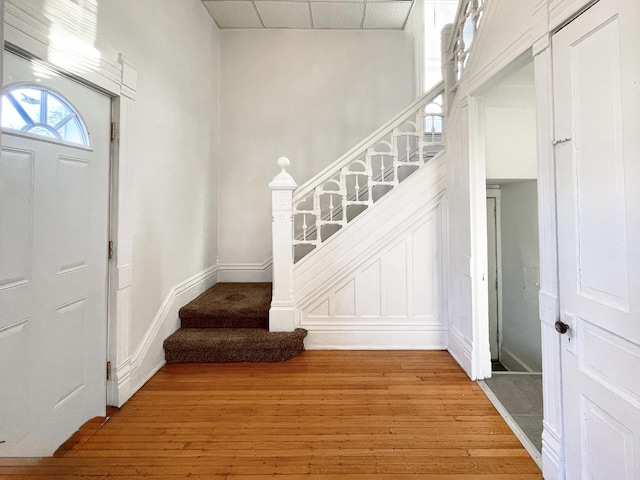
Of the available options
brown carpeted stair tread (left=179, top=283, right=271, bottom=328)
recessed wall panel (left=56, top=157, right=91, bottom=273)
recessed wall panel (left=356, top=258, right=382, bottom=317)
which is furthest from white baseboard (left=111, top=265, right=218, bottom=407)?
recessed wall panel (left=356, top=258, right=382, bottom=317)

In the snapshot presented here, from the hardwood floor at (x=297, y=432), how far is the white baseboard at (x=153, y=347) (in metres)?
0.08

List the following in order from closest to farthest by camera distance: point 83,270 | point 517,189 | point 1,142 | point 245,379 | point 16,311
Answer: point 1,142 < point 16,311 < point 83,270 < point 245,379 < point 517,189

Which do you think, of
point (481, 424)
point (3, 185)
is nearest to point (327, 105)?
point (3, 185)

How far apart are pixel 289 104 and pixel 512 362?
438 centimetres

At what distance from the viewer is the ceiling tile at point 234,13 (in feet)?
12.2

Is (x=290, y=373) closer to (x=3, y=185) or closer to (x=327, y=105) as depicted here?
(x=3, y=185)

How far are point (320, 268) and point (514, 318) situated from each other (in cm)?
266

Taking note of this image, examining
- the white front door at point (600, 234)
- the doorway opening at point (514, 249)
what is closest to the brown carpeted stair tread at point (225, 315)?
the doorway opening at point (514, 249)

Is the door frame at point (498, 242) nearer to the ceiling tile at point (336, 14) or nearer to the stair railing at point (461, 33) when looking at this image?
the stair railing at point (461, 33)

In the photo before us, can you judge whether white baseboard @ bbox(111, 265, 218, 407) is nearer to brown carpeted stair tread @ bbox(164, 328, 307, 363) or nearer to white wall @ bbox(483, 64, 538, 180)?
brown carpeted stair tread @ bbox(164, 328, 307, 363)

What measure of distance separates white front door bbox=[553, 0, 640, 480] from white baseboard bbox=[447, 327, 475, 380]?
1.05 m

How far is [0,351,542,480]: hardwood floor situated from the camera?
64.5 inches

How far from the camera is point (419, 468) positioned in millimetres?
1651

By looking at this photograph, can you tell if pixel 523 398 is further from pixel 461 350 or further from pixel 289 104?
pixel 289 104
